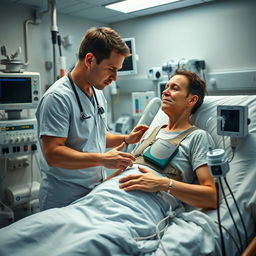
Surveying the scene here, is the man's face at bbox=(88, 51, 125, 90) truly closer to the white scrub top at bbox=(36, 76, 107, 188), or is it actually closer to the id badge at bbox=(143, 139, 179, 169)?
the white scrub top at bbox=(36, 76, 107, 188)

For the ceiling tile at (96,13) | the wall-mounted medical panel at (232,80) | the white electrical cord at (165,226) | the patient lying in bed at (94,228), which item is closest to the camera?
the patient lying in bed at (94,228)

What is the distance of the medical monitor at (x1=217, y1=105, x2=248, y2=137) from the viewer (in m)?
1.47

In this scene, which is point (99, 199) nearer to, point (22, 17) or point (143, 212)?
point (143, 212)

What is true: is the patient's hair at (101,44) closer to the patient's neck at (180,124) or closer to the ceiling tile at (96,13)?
the patient's neck at (180,124)

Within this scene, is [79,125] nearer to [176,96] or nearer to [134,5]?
[176,96]

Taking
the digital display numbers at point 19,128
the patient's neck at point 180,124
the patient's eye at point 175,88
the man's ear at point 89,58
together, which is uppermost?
the man's ear at point 89,58

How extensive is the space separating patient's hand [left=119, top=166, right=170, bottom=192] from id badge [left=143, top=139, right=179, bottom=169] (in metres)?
0.18

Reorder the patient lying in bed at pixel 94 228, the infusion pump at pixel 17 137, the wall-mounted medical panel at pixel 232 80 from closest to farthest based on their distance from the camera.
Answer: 1. the patient lying in bed at pixel 94 228
2. the infusion pump at pixel 17 137
3. the wall-mounted medical panel at pixel 232 80

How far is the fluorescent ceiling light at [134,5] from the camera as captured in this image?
3.16 meters

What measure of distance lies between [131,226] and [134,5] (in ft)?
8.93

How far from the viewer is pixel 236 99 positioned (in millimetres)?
1878

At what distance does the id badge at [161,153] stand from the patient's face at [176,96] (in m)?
0.24

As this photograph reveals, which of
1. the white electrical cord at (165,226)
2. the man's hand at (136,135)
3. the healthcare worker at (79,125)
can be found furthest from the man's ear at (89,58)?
the white electrical cord at (165,226)

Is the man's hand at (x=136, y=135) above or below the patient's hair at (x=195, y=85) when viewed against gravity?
below
